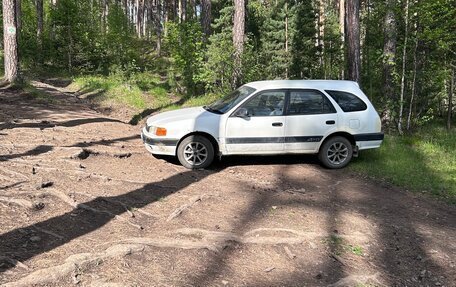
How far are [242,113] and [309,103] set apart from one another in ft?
4.71

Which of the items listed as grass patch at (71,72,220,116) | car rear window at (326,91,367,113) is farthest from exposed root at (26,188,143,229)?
grass patch at (71,72,220,116)

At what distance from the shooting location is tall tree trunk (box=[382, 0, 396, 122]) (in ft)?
40.8

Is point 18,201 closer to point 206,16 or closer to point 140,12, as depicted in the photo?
point 206,16

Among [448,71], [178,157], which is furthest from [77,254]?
[448,71]

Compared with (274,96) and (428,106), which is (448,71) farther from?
(274,96)

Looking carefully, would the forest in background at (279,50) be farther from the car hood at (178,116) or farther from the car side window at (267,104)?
the car hood at (178,116)

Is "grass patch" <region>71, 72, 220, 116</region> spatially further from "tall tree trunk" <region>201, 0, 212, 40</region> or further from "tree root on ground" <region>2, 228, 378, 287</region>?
"tree root on ground" <region>2, 228, 378, 287</region>

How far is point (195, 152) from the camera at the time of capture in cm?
812

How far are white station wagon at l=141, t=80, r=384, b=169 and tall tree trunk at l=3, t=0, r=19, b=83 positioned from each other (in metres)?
9.08

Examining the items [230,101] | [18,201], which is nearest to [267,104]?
[230,101]

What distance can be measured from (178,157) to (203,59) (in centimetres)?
964

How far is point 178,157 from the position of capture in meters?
8.12

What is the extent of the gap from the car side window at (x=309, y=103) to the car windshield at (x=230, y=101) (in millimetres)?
872

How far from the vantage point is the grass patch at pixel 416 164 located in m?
8.18
